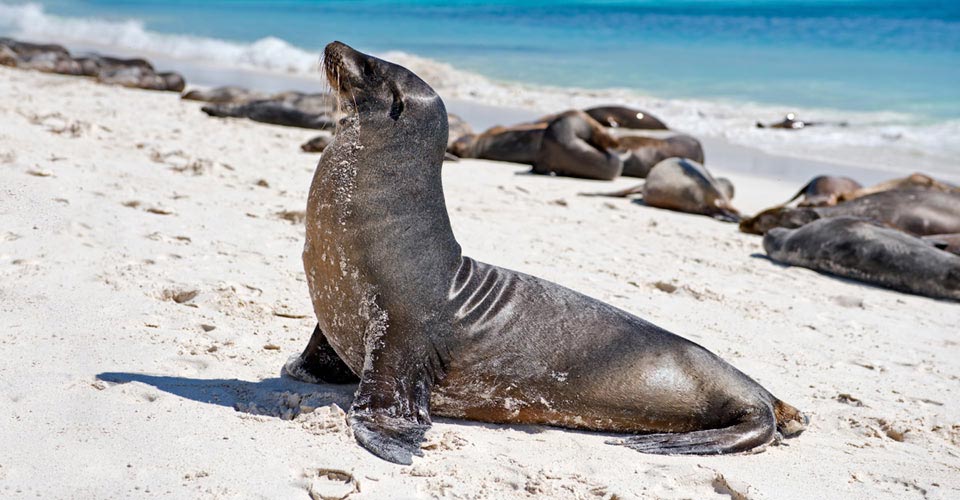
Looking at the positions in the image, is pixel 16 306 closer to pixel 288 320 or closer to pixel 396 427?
pixel 288 320

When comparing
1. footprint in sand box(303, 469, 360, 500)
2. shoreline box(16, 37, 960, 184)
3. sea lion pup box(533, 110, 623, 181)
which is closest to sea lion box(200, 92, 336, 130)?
shoreline box(16, 37, 960, 184)

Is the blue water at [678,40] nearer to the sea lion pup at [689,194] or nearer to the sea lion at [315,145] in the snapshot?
the sea lion pup at [689,194]

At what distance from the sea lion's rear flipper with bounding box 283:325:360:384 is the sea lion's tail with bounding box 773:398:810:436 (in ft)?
5.61

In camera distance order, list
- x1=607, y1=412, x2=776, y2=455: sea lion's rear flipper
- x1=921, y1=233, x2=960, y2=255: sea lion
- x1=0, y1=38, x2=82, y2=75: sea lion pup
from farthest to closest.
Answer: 1. x1=0, y1=38, x2=82, y2=75: sea lion pup
2. x1=921, y1=233, x2=960, y2=255: sea lion
3. x1=607, y1=412, x2=776, y2=455: sea lion's rear flipper

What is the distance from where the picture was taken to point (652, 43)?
119ft

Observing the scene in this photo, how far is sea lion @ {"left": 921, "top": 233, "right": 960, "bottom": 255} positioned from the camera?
25.8 ft

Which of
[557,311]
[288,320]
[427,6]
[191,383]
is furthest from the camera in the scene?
[427,6]

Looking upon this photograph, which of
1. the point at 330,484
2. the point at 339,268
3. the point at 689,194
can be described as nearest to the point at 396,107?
the point at 339,268

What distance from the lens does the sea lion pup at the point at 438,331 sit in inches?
139

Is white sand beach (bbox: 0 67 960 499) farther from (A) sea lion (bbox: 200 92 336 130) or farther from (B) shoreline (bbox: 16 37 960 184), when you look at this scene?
(B) shoreline (bbox: 16 37 960 184)

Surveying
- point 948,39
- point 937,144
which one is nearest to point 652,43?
point 948,39

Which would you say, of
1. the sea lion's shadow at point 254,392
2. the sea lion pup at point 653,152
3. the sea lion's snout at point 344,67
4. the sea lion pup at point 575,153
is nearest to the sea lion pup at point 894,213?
the sea lion pup at point 575,153

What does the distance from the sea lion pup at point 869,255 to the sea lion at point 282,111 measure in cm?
619

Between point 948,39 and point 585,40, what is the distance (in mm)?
13399
